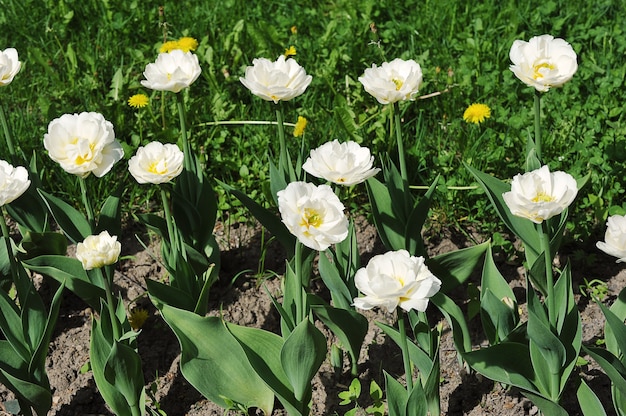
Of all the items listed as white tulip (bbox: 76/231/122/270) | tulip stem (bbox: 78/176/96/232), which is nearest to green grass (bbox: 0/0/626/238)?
tulip stem (bbox: 78/176/96/232)

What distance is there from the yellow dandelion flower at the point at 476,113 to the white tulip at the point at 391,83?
0.76m

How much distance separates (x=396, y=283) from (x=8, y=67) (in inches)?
52.1

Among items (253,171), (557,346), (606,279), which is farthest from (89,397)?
(606,279)

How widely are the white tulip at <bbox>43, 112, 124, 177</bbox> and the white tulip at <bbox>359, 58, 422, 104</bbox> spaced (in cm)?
67

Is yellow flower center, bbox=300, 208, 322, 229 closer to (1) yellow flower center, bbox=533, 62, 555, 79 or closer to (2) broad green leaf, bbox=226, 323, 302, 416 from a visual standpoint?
(2) broad green leaf, bbox=226, 323, 302, 416

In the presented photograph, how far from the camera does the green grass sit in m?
3.02

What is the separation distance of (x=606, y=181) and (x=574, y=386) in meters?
0.77

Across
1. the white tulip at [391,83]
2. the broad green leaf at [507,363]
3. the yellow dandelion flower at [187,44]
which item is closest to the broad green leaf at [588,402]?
the broad green leaf at [507,363]

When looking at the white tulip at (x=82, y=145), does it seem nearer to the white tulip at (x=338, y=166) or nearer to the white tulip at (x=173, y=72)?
the white tulip at (x=173, y=72)

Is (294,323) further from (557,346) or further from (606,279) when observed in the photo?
(606,279)

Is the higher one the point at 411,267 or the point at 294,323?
the point at 411,267

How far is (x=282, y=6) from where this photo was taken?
3.98m

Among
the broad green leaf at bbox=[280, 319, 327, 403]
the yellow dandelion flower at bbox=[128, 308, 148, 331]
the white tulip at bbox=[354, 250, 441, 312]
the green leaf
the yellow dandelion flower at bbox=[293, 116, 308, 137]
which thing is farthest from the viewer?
the yellow dandelion flower at bbox=[293, 116, 308, 137]

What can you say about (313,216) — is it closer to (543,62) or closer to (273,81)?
(273,81)
